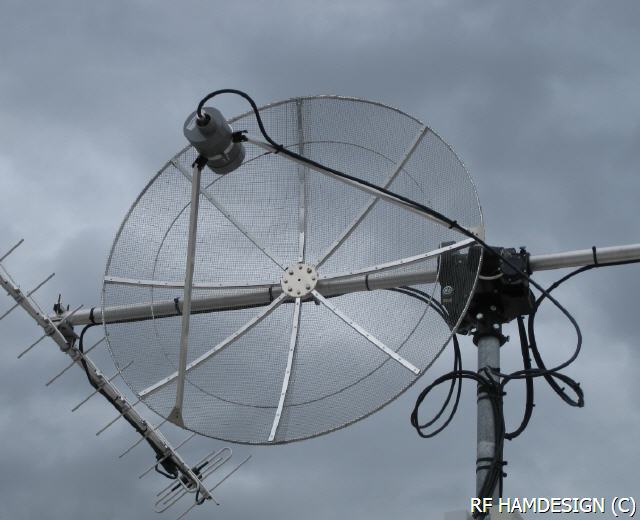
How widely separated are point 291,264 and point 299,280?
0.27 meters

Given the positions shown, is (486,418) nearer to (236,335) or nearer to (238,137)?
(236,335)

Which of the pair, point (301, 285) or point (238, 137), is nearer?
point (238, 137)

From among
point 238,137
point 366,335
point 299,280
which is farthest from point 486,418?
point 238,137

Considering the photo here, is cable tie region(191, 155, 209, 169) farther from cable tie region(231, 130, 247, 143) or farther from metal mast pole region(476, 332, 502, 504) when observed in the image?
metal mast pole region(476, 332, 502, 504)

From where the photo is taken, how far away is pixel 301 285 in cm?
1280

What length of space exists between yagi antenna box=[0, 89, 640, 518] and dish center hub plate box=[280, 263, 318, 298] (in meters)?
0.02

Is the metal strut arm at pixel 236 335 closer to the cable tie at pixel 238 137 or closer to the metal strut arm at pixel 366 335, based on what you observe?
the metal strut arm at pixel 366 335

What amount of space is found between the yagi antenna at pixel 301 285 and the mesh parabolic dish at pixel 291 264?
0.7 inches

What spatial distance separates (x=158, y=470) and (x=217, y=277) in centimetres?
284

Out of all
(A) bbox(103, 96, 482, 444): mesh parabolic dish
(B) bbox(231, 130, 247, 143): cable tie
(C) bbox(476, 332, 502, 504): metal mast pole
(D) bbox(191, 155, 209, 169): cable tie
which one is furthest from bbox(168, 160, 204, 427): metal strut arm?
(C) bbox(476, 332, 502, 504): metal mast pole

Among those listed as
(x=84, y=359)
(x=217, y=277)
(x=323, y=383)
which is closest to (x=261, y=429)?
(x=323, y=383)

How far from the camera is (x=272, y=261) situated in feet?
43.1

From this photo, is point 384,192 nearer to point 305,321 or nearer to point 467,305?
point 467,305

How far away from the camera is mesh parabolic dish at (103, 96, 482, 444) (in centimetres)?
1173
